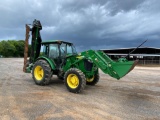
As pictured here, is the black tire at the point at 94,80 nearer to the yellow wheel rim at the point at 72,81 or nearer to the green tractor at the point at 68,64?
the green tractor at the point at 68,64

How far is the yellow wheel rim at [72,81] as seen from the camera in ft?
29.5

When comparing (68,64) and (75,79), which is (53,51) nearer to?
(68,64)

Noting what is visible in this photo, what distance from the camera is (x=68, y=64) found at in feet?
32.8

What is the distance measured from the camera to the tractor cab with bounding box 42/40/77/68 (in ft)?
33.9

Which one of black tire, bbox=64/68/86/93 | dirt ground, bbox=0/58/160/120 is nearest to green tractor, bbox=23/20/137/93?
black tire, bbox=64/68/86/93

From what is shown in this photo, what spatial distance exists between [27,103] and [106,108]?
2.67 meters

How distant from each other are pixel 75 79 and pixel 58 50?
6.83ft

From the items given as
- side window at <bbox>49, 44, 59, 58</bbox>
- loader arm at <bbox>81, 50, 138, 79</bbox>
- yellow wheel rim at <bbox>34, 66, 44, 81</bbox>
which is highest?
side window at <bbox>49, 44, 59, 58</bbox>

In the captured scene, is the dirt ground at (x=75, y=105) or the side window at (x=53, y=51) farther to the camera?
the side window at (x=53, y=51)

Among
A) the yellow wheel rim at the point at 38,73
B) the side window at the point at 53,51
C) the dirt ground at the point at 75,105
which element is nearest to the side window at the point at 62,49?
the side window at the point at 53,51

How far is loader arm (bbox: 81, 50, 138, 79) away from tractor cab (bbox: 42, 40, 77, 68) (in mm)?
1444

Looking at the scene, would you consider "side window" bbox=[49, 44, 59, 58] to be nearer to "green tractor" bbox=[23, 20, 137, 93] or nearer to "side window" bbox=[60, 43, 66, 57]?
"green tractor" bbox=[23, 20, 137, 93]

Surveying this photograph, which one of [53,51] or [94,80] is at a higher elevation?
[53,51]

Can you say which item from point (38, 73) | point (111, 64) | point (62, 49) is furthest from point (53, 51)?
point (111, 64)
